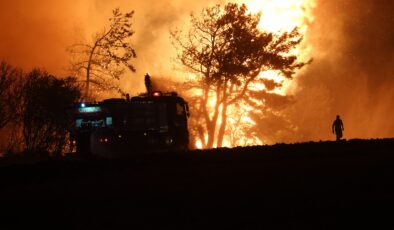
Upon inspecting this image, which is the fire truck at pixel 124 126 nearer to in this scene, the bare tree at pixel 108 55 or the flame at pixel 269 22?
the bare tree at pixel 108 55

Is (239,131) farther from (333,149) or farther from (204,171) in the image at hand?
(204,171)

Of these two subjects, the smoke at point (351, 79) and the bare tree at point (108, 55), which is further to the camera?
the smoke at point (351, 79)

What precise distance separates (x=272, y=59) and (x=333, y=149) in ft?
98.8

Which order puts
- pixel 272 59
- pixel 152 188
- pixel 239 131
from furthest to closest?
pixel 239 131
pixel 272 59
pixel 152 188

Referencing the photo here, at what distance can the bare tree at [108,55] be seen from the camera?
44406 millimetres

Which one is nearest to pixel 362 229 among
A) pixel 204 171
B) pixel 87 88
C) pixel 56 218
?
pixel 56 218

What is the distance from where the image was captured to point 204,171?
63.5ft

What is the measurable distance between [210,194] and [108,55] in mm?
33375

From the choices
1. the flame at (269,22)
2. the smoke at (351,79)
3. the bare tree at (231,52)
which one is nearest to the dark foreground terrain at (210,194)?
the bare tree at (231,52)

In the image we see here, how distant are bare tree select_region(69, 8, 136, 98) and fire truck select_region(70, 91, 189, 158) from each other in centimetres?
1053

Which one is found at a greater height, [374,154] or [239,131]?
[239,131]

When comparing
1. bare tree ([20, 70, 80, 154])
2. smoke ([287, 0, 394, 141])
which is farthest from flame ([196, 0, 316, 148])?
bare tree ([20, 70, 80, 154])

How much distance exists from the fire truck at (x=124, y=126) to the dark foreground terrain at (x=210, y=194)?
24.8ft

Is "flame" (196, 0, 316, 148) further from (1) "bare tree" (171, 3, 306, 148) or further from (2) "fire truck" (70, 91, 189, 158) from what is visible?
(2) "fire truck" (70, 91, 189, 158)
